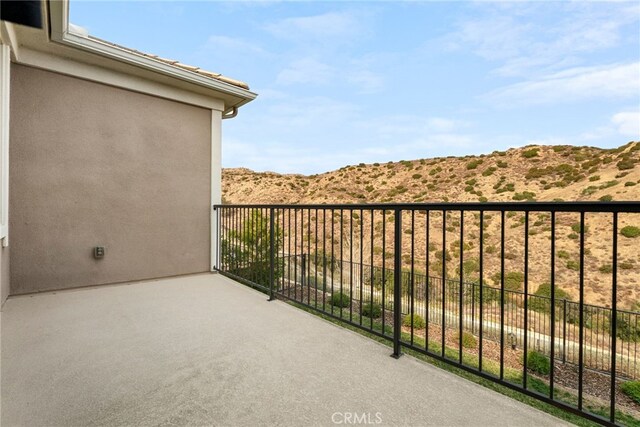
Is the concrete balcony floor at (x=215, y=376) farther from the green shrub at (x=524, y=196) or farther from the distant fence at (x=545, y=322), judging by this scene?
the green shrub at (x=524, y=196)

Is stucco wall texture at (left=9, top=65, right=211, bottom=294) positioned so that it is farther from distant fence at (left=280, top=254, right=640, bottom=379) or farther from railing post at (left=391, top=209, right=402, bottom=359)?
distant fence at (left=280, top=254, right=640, bottom=379)

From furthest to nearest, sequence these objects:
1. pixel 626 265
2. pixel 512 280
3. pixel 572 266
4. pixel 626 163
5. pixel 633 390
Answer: pixel 626 163 < pixel 512 280 < pixel 572 266 < pixel 626 265 < pixel 633 390

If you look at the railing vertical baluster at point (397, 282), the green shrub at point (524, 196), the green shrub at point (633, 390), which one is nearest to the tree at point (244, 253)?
the railing vertical baluster at point (397, 282)

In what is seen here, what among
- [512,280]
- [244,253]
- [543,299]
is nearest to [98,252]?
[244,253]

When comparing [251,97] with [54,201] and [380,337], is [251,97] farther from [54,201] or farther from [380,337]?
[380,337]

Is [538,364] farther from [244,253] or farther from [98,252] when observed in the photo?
[98,252]

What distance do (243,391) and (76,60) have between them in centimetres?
401

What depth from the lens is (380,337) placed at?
2260 millimetres

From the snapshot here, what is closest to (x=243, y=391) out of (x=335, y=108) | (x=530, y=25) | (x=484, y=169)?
(x=530, y=25)

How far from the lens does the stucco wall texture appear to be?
327 centimetres

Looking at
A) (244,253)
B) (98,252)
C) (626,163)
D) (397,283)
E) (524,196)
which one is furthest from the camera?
(524,196)

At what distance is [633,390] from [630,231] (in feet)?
34.3

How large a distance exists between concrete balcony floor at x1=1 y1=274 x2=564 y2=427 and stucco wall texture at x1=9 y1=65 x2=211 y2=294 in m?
0.85

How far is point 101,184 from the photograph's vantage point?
369 centimetres
